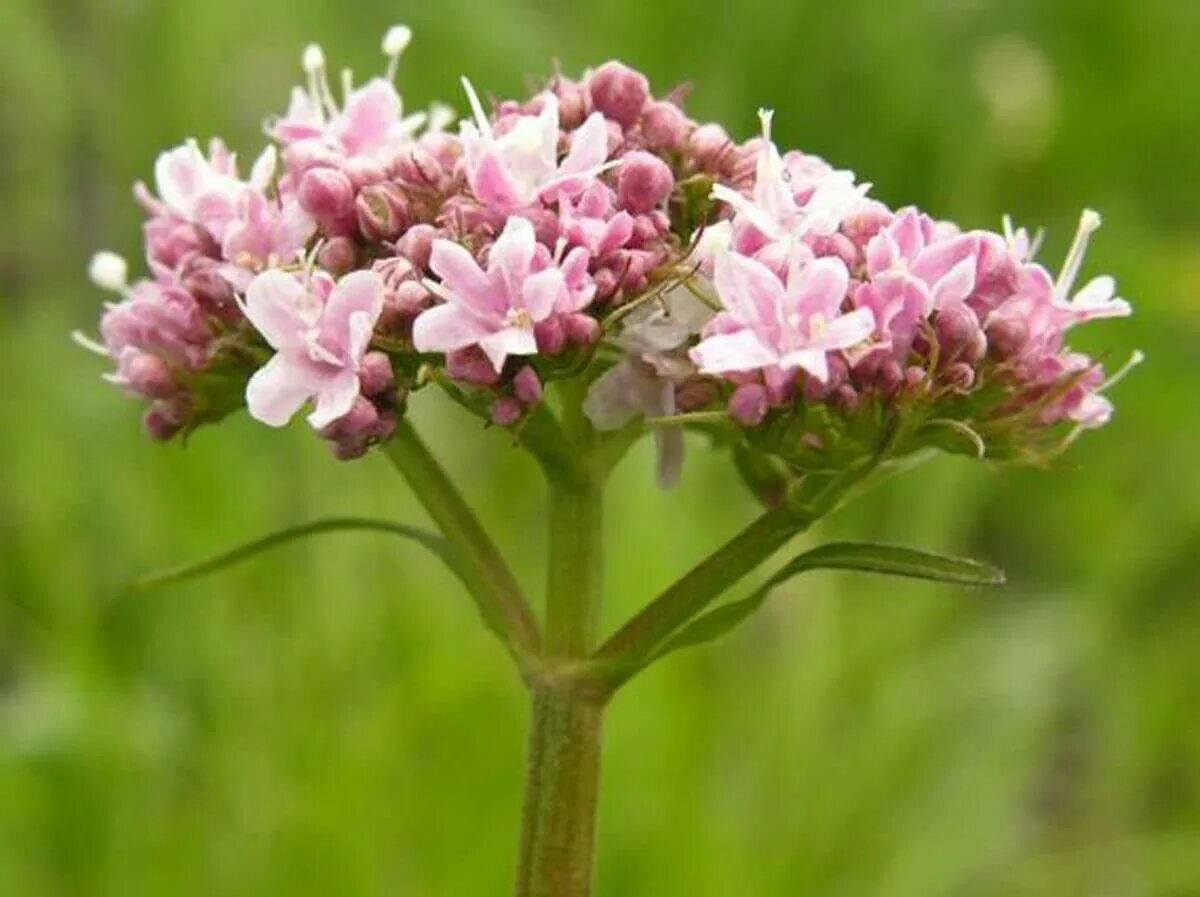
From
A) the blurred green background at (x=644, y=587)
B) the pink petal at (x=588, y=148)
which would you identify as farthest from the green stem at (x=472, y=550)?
the blurred green background at (x=644, y=587)

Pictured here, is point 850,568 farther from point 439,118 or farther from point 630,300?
point 439,118

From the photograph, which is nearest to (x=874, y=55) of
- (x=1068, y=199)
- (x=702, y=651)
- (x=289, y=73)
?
(x=1068, y=199)

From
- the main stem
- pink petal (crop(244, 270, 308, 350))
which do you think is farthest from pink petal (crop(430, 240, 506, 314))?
the main stem

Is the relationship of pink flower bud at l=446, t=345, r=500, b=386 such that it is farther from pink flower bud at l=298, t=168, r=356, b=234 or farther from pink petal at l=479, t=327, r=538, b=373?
pink flower bud at l=298, t=168, r=356, b=234

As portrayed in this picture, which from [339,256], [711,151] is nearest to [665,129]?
[711,151]

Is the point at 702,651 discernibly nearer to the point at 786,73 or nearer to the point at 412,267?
the point at 786,73
